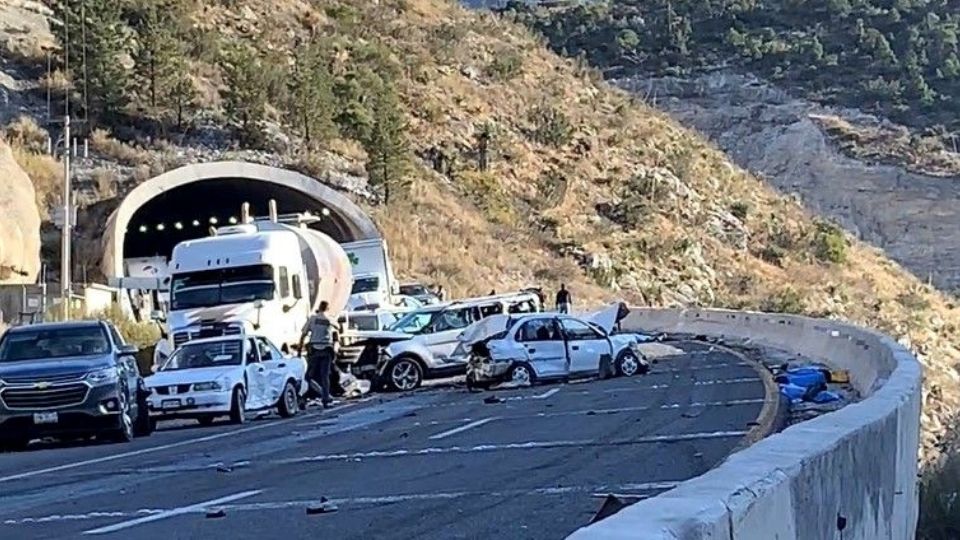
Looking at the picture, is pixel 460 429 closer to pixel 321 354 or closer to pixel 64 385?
pixel 64 385

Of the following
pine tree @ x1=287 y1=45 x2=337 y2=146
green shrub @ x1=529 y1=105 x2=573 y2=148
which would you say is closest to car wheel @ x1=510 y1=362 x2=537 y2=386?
pine tree @ x1=287 y1=45 x2=337 y2=146

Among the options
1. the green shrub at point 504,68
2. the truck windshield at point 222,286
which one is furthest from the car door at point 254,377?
the green shrub at point 504,68

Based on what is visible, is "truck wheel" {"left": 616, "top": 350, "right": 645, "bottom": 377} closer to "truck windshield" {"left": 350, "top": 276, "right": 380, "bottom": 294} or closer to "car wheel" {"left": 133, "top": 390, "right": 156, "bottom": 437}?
"car wheel" {"left": 133, "top": 390, "right": 156, "bottom": 437}

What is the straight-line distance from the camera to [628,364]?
32.4 m

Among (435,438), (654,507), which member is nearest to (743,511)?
(654,507)

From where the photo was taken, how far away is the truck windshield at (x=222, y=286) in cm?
3297

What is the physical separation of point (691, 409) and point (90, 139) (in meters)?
37.7

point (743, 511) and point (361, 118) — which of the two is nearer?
point (743, 511)

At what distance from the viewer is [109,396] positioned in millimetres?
21875

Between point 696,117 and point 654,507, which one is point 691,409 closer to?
point 654,507

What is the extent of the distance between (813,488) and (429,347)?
2598 cm

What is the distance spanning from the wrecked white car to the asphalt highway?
10.1ft

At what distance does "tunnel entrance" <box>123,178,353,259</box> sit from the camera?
52250mm

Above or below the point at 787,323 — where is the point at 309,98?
above
